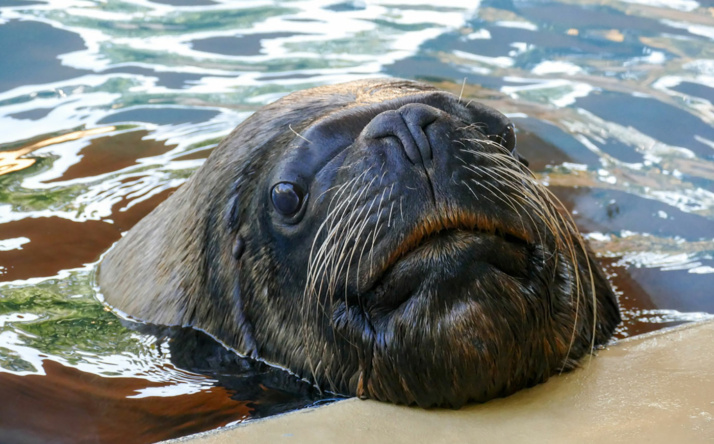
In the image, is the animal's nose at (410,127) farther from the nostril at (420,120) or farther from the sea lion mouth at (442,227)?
the sea lion mouth at (442,227)

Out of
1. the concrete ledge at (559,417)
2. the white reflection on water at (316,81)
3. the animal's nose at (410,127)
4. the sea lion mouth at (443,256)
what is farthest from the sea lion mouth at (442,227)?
the white reflection on water at (316,81)

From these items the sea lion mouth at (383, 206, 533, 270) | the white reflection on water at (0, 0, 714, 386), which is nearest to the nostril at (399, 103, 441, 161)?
the sea lion mouth at (383, 206, 533, 270)

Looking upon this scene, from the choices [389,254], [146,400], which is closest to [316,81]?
[146,400]

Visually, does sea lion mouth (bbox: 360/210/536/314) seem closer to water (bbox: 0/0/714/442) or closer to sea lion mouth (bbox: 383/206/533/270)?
sea lion mouth (bbox: 383/206/533/270)

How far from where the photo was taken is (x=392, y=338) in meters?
2.91

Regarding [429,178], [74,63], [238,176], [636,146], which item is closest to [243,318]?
[238,176]

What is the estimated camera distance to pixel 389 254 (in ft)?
9.20

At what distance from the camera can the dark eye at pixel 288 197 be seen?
3.16 metres

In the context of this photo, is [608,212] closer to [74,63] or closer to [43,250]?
[43,250]

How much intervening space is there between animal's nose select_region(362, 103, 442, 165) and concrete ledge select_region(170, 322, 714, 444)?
764 mm

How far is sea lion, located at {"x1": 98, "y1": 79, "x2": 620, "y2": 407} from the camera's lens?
9.16 feet

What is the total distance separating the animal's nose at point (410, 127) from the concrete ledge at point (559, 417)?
0.76 meters

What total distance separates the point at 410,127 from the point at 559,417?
932 millimetres

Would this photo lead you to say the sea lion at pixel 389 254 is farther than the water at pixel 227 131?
No
